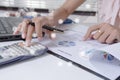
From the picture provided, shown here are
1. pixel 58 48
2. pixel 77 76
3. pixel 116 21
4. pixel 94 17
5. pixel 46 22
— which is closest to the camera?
pixel 77 76

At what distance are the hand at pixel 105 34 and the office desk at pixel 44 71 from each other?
0.79 feet

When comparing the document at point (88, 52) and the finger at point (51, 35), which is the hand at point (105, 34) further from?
the finger at point (51, 35)

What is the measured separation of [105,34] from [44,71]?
0.34 m

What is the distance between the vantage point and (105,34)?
80 centimetres

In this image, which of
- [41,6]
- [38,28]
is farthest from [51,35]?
[41,6]

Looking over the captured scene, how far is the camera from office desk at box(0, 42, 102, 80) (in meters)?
0.54

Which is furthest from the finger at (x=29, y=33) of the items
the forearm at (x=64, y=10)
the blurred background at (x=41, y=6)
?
the blurred background at (x=41, y=6)

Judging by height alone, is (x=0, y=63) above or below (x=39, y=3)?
below

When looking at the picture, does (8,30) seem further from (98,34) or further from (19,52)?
(98,34)

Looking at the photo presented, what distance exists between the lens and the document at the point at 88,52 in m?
0.57

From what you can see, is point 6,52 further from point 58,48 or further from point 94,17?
point 94,17

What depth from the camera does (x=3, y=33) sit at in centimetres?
80

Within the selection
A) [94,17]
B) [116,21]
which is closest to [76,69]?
[116,21]

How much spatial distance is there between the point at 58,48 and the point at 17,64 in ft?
0.56
